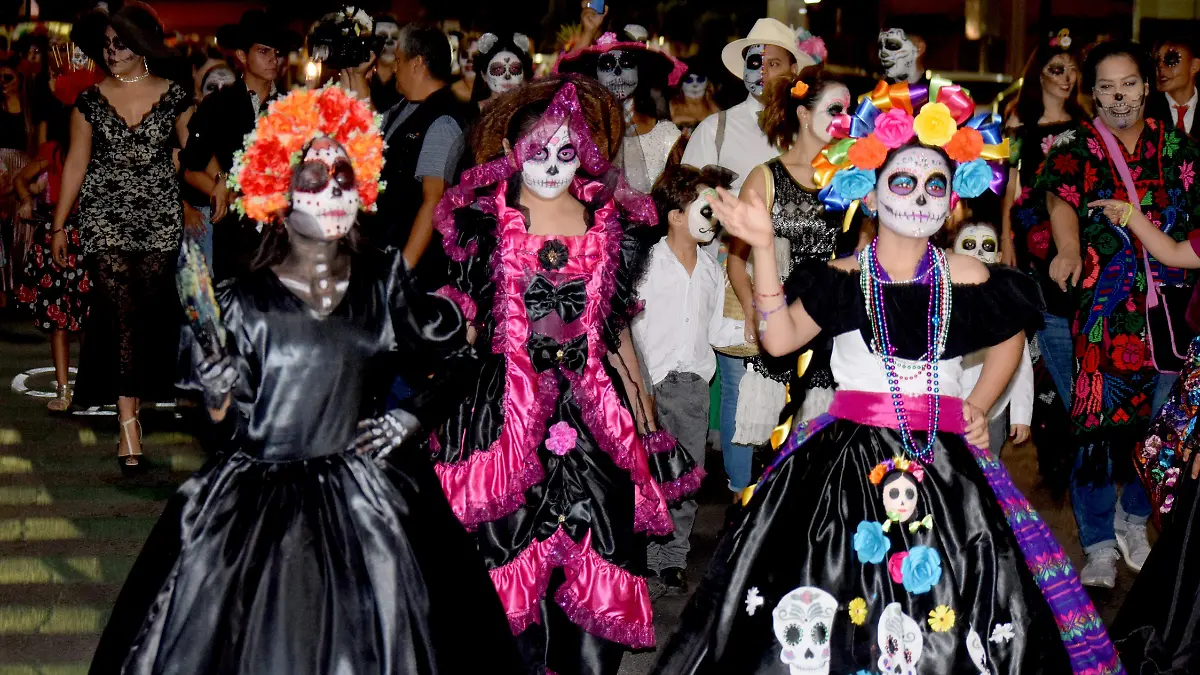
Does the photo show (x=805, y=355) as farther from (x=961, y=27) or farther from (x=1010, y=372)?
(x=961, y=27)

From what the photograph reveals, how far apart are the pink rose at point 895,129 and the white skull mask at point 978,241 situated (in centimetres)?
251

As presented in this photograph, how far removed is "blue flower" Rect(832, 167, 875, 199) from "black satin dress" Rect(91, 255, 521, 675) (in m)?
1.43

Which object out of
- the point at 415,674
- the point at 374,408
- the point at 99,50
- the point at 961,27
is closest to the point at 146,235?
the point at 99,50

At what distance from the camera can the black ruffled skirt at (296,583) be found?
14.2 ft

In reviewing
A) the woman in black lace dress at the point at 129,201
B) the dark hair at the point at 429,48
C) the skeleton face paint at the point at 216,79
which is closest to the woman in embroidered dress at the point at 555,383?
the dark hair at the point at 429,48

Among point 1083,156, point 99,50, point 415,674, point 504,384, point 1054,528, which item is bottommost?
point 1054,528

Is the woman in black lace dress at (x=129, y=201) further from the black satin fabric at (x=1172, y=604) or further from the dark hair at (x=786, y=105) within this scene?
the black satin fabric at (x=1172, y=604)

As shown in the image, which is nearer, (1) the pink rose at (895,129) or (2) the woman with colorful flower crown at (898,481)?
(2) the woman with colorful flower crown at (898,481)

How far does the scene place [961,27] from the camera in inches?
1006

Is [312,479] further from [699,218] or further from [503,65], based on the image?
[503,65]

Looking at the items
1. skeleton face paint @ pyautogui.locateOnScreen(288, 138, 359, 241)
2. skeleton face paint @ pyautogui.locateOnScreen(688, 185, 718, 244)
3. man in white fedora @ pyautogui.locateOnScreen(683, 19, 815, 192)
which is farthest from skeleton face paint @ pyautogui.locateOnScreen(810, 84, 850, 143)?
skeleton face paint @ pyautogui.locateOnScreen(288, 138, 359, 241)

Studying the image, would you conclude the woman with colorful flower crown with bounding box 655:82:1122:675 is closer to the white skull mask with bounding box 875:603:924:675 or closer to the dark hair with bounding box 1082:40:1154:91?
the white skull mask with bounding box 875:603:924:675

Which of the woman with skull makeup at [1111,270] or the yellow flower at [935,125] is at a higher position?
the yellow flower at [935,125]

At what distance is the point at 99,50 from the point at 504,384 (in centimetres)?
415
